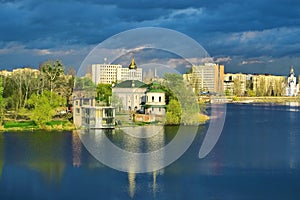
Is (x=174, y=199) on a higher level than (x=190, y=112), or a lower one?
lower

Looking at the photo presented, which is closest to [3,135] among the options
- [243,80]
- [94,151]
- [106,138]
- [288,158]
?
[106,138]

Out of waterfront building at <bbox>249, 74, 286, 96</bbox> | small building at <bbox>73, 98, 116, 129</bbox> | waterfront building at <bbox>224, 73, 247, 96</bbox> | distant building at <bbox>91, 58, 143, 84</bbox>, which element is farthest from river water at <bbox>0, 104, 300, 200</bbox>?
waterfront building at <bbox>249, 74, 286, 96</bbox>

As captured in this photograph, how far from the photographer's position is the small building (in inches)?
661

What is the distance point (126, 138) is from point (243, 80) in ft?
189

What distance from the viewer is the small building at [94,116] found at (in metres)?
16.8

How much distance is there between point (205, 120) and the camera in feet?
70.8

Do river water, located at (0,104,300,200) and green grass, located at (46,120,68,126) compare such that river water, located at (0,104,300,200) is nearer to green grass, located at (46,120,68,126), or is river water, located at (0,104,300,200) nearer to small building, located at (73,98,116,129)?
small building, located at (73,98,116,129)

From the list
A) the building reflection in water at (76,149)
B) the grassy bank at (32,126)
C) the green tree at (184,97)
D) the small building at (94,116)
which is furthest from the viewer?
the green tree at (184,97)

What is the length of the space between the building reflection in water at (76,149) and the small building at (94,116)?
1.30 metres

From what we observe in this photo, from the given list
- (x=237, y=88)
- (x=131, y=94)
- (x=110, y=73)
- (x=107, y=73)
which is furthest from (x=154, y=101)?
(x=237, y=88)

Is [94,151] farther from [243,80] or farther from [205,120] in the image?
[243,80]

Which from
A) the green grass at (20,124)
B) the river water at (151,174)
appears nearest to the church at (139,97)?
the green grass at (20,124)

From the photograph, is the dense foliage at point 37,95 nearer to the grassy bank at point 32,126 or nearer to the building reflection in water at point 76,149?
the grassy bank at point 32,126

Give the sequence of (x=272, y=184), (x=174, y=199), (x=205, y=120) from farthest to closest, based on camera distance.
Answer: (x=205, y=120), (x=272, y=184), (x=174, y=199)
